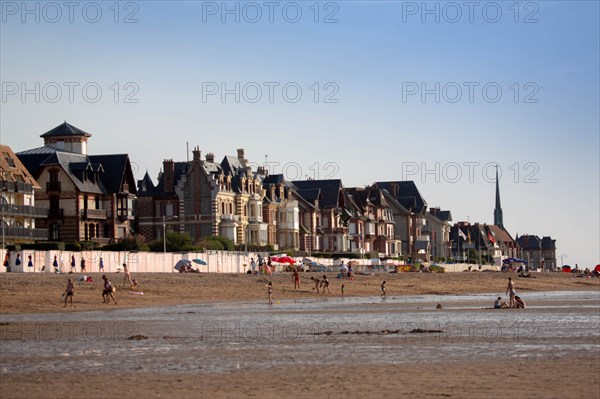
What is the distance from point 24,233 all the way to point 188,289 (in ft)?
89.8

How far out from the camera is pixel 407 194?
16938 cm

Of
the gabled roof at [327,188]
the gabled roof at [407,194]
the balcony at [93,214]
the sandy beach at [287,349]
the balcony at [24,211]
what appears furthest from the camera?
the gabled roof at [407,194]

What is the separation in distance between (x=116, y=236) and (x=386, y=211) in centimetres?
6664

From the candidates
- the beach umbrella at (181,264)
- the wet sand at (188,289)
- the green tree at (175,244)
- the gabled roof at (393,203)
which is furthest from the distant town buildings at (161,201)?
the gabled roof at (393,203)

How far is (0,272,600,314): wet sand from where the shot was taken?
161 feet

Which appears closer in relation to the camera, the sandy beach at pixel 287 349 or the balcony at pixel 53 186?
the sandy beach at pixel 287 349

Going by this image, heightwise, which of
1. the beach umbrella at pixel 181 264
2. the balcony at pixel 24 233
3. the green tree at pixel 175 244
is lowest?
the beach umbrella at pixel 181 264

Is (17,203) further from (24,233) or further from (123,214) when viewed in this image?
(123,214)

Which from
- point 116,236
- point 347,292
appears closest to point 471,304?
point 347,292

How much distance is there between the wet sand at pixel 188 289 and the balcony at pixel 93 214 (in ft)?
69.7

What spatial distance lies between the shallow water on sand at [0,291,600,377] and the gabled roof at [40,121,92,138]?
57.9m

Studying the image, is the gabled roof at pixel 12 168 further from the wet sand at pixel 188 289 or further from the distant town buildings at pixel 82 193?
the wet sand at pixel 188 289

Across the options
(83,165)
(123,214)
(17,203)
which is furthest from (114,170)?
(17,203)

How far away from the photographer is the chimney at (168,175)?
103 m
